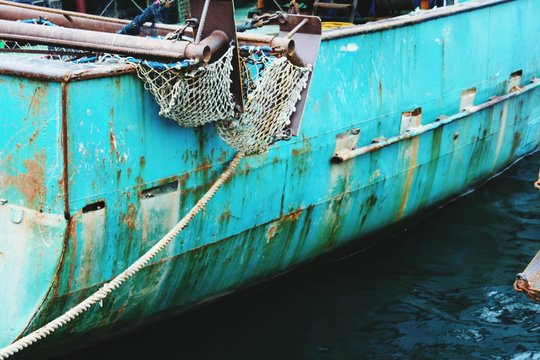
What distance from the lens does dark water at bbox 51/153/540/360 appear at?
5996mm

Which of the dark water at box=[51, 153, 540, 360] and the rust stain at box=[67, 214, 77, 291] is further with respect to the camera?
the dark water at box=[51, 153, 540, 360]

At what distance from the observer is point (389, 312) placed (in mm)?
6590

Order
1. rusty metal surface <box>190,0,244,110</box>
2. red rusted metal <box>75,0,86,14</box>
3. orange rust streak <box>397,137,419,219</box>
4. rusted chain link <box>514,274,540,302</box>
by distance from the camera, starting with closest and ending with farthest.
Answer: rusty metal surface <box>190,0,244,110</box>
rusted chain link <box>514,274,540,302</box>
orange rust streak <box>397,137,419,219</box>
red rusted metal <box>75,0,86,14</box>

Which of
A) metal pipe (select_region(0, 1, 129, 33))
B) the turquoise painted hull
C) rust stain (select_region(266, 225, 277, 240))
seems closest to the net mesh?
the turquoise painted hull

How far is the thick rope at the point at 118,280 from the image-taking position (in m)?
4.50

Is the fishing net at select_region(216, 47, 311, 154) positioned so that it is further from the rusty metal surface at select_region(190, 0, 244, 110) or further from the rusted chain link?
the rusted chain link

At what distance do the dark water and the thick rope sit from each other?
43.5 inches

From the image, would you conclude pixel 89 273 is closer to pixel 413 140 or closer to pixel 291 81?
pixel 291 81

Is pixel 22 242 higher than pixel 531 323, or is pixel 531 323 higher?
pixel 22 242

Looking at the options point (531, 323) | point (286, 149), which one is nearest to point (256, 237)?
point (286, 149)

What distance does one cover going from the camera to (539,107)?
31.5 feet

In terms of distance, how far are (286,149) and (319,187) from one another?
57 cm

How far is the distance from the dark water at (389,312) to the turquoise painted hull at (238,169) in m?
0.25

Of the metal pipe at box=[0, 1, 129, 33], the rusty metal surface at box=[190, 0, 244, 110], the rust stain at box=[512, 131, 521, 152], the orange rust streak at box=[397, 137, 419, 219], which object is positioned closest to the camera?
the rusty metal surface at box=[190, 0, 244, 110]
